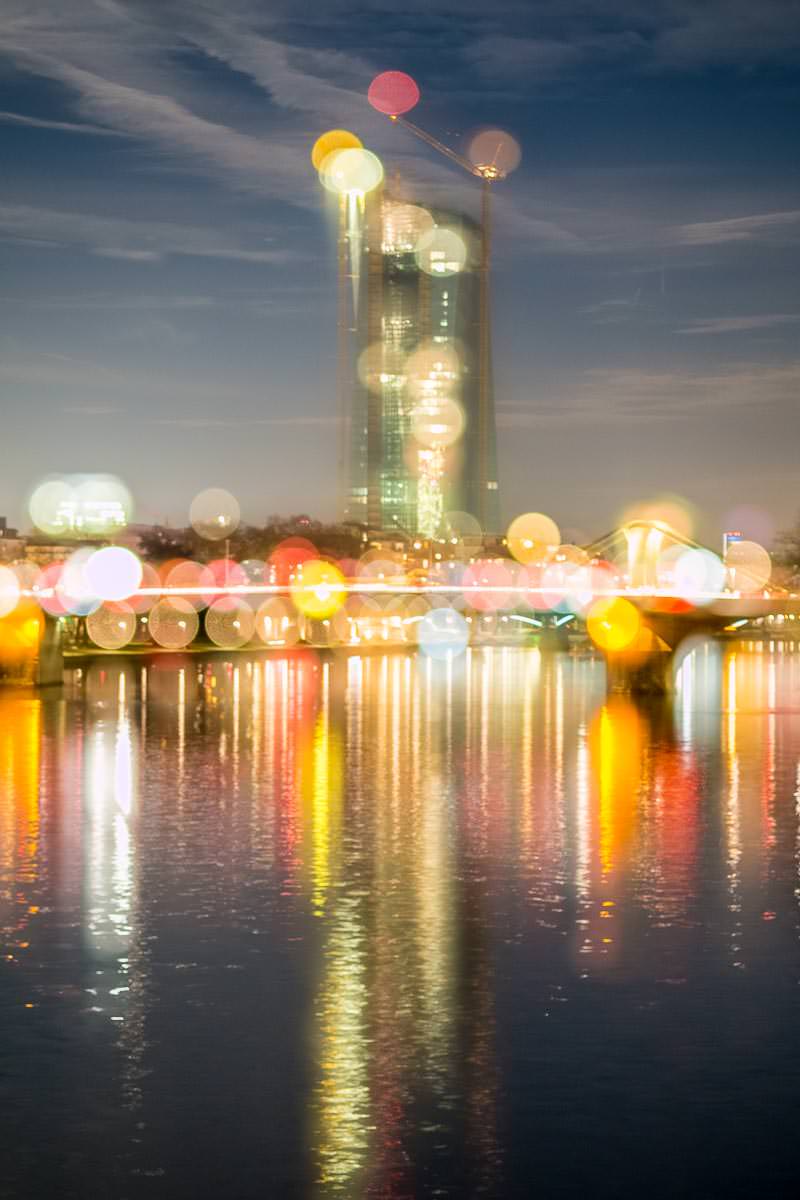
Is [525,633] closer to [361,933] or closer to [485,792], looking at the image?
[485,792]

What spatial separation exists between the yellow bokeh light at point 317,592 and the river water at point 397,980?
72.0 meters

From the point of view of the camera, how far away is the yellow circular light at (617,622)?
7519 centimetres

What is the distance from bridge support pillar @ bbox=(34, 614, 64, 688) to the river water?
113 feet

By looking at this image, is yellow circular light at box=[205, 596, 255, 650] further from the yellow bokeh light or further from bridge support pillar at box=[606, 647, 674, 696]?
bridge support pillar at box=[606, 647, 674, 696]

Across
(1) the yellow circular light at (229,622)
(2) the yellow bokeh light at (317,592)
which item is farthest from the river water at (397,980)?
(1) the yellow circular light at (229,622)

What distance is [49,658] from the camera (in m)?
75.6

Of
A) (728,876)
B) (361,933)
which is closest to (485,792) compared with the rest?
(728,876)

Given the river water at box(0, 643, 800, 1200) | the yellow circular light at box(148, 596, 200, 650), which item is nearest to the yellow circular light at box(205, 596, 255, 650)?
the yellow circular light at box(148, 596, 200, 650)

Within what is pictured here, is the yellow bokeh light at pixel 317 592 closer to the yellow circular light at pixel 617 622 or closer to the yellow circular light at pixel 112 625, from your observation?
the yellow circular light at pixel 112 625

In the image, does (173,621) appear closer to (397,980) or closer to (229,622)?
(229,622)

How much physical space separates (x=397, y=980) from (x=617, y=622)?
199 feet

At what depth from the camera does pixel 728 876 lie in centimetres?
2459

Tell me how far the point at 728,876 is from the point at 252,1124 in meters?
12.7

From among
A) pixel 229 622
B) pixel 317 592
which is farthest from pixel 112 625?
pixel 317 592
